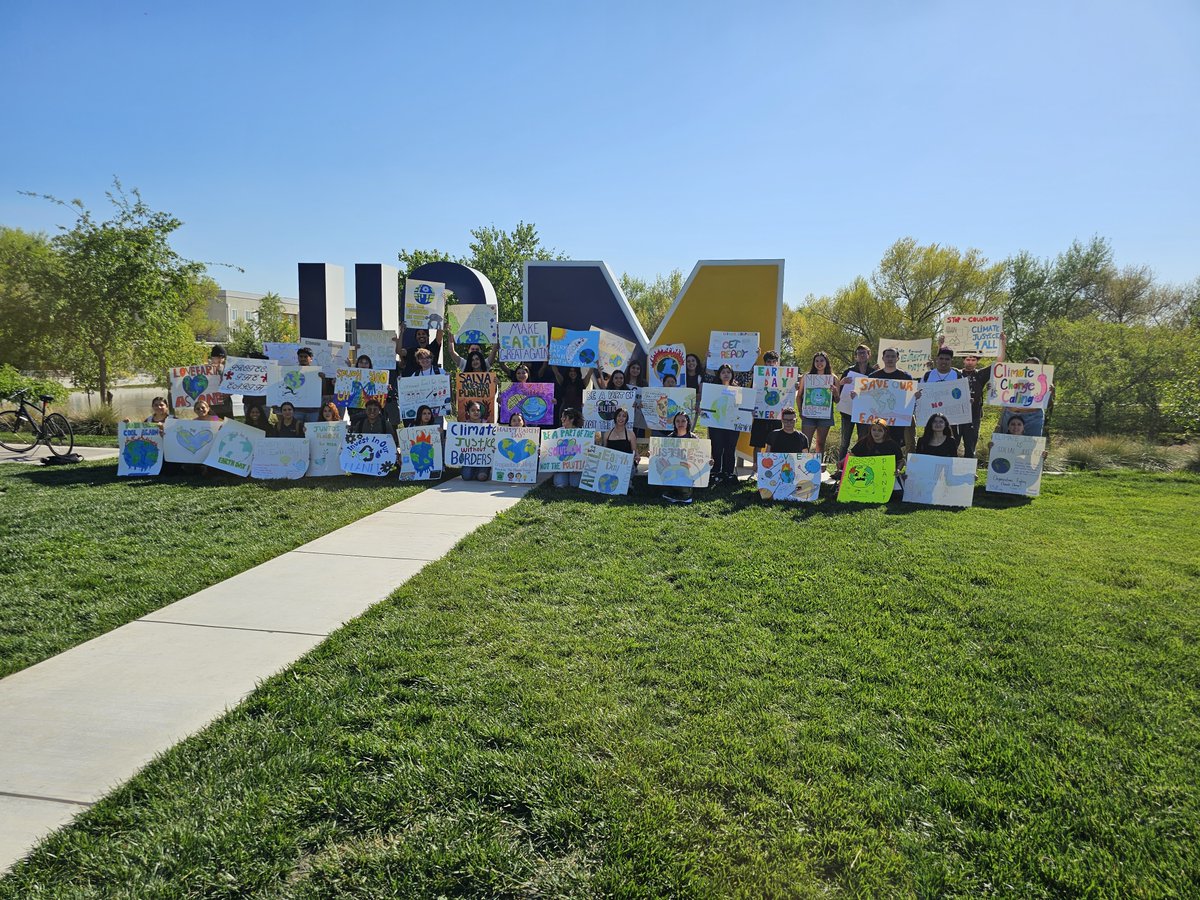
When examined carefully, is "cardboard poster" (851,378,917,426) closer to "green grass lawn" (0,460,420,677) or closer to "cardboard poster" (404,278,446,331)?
"green grass lawn" (0,460,420,677)

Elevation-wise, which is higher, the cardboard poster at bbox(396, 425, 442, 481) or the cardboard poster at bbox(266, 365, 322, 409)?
the cardboard poster at bbox(266, 365, 322, 409)

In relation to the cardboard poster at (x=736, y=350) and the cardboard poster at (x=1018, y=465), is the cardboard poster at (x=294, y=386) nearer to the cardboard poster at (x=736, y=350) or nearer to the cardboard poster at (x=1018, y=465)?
the cardboard poster at (x=736, y=350)

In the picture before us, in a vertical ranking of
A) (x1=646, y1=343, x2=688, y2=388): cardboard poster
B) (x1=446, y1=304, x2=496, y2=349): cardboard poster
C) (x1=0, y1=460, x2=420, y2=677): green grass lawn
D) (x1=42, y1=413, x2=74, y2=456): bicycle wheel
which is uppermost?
(x1=446, y1=304, x2=496, y2=349): cardboard poster

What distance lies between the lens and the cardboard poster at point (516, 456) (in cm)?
939

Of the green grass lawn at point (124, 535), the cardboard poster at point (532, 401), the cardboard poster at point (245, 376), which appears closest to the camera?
the green grass lawn at point (124, 535)

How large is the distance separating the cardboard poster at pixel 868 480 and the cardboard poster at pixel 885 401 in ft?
2.61

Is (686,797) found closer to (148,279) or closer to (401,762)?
(401,762)

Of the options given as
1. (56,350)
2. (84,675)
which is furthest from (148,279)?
(84,675)

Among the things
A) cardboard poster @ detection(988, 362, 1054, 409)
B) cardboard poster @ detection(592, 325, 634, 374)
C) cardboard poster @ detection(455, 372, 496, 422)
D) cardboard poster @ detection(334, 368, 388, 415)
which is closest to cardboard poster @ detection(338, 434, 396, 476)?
cardboard poster @ detection(334, 368, 388, 415)

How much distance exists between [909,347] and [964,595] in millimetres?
5417

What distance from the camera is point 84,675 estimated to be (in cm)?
392

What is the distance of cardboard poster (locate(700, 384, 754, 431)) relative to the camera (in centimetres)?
942

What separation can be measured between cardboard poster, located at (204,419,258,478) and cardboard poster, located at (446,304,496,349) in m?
3.42

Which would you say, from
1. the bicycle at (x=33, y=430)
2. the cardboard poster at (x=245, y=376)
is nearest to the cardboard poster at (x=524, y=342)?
the cardboard poster at (x=245, y=376)
